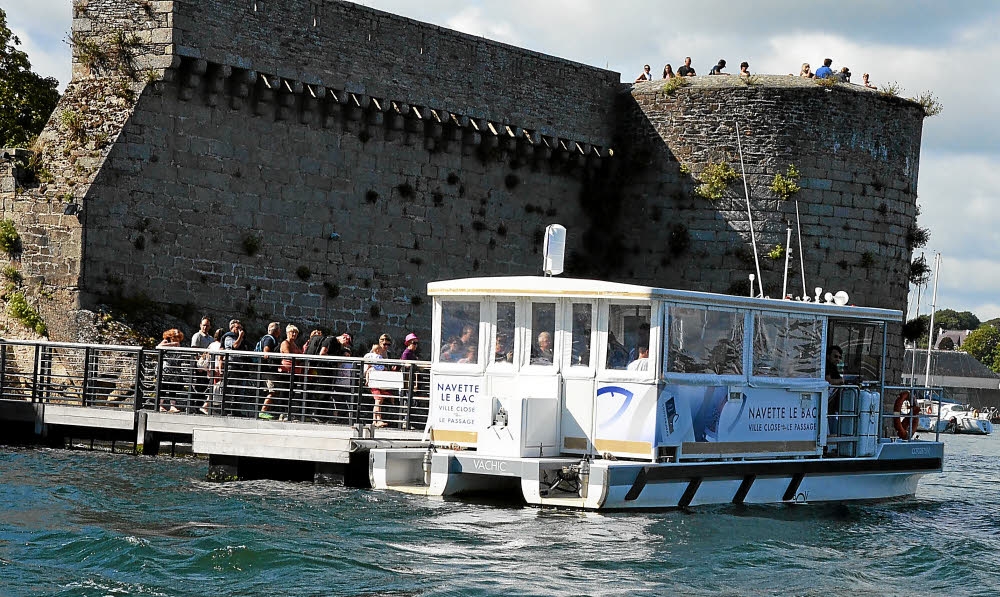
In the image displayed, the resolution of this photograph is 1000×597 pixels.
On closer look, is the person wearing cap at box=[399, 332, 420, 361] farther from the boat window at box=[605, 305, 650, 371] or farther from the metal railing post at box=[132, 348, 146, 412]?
the boat window at box=[605, 305, 650, 371]

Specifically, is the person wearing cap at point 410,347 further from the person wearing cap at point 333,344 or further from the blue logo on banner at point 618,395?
the blue logo on banner at point 618,395

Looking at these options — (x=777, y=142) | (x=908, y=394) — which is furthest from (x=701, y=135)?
(x=908, y=394)

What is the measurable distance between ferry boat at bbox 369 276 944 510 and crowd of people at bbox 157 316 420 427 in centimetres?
276

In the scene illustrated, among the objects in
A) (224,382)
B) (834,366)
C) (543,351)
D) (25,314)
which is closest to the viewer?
(543,351)

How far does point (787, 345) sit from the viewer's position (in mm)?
16812

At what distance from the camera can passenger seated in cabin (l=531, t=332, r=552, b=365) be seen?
617 inches

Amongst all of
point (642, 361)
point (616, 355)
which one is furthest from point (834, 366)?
point (616, 355)

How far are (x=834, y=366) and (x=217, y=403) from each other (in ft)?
25.0

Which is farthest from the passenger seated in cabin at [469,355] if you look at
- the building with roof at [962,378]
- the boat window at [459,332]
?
the building with roof at [962,378]

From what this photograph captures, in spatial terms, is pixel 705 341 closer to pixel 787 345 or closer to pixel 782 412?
pixel 787 345

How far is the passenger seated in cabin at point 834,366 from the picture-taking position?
1794cm

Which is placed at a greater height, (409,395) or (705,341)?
(705,341)

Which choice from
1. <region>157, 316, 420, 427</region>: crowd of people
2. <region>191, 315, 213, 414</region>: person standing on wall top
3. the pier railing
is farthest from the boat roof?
<region>191, 315, 213, 414</region>: person standing on wall top

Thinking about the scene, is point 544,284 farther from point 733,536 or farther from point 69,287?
point 69,287
